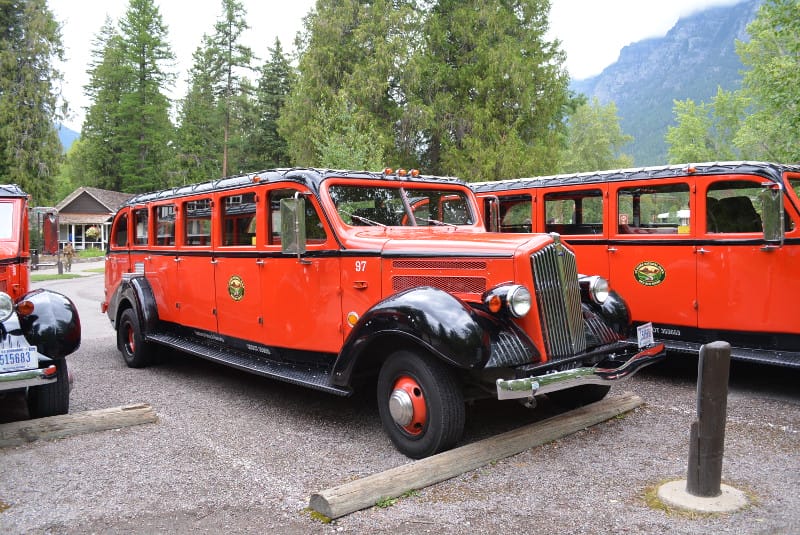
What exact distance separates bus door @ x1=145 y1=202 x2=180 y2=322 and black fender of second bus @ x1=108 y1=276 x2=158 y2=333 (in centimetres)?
9

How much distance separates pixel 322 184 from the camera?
5.63 metres

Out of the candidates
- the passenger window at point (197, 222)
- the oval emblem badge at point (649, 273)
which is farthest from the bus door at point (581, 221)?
the passenger window at point (197, 222)

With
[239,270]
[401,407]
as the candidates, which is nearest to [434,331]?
[401,407]

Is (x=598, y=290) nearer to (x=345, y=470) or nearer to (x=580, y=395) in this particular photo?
(x=580, y=395)

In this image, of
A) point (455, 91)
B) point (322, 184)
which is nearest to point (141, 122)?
point (455, 91)

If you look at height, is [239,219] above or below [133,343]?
above

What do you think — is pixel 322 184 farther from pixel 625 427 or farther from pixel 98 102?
pixel 98 102

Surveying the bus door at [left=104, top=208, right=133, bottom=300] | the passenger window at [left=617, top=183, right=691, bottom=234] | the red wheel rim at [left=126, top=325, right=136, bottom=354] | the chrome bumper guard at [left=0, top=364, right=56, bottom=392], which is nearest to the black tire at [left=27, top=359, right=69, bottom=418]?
the chrome bumper guard at [left=0, top=364, right=56, bottom=392]

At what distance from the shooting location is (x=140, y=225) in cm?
865

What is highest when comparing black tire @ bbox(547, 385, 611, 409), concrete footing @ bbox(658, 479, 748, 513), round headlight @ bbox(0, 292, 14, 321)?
round headlight @ bbox(0, 292, 14, 321)

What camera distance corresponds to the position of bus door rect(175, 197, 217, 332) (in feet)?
23.1

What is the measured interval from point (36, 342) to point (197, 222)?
2.45 meters

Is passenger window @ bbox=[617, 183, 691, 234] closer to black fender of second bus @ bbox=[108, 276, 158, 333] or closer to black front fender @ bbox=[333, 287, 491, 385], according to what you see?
black front fender @ bbox=[333, 287, 491, 385]

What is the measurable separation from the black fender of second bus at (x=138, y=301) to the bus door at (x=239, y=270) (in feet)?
4.89
